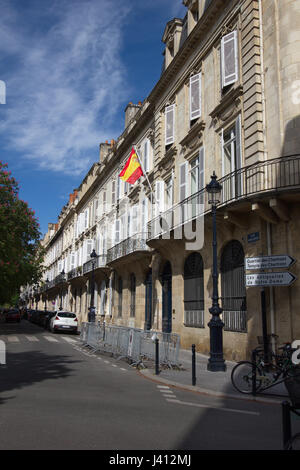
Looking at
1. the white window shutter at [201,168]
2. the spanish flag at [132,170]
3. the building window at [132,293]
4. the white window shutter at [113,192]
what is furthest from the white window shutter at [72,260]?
the white window shutter at [201,168]

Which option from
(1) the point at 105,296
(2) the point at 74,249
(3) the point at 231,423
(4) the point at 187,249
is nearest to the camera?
(3) the point at 231,423

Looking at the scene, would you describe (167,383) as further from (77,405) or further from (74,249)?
(74,249)

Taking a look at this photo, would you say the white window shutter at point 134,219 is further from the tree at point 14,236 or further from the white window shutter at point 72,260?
the white window shutter at point 72,260

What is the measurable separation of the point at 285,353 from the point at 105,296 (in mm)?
23413

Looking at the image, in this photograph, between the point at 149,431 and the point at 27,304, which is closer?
the point at 149,431

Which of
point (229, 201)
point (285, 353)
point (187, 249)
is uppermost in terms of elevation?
point (229, 201)

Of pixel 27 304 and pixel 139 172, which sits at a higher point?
pixel 139 172

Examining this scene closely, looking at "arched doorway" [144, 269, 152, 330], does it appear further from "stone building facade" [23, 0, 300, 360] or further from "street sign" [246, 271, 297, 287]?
"street sign" [246, 271, 297, 287]

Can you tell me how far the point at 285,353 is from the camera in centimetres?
854

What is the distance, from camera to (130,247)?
912 inches

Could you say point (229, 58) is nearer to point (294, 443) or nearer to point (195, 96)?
point (195, 96)

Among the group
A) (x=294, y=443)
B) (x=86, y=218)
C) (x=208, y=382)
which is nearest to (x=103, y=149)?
(x=86, y=218)

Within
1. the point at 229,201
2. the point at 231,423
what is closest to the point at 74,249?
the point at 229,201

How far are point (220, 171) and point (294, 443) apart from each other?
11870 millimetres
